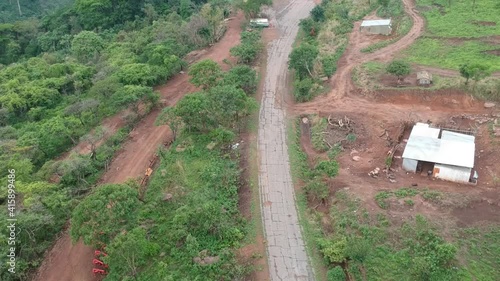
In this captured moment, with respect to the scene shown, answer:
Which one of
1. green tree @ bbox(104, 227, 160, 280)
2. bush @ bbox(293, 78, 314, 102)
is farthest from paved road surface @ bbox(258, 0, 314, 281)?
green tree @ bbox(104, 227, 160, 280)

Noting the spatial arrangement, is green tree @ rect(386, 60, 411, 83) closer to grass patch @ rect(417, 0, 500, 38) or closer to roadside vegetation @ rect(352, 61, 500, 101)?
roadside vegetation @ rect(352, 61, 500, 101)

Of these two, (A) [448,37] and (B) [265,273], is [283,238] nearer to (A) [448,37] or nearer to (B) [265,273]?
(B) [265,273]

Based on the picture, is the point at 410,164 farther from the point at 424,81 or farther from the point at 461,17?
the point at 461,17

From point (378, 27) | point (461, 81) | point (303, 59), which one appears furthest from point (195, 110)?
point (378, 27)

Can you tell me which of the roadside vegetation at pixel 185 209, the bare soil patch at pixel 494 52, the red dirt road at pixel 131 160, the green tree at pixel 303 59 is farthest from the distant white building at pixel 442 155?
the red dirt road at pixel 131 160

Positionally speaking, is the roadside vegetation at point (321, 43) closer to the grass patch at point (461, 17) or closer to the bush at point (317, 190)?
the grass patch at point (461, 17)
